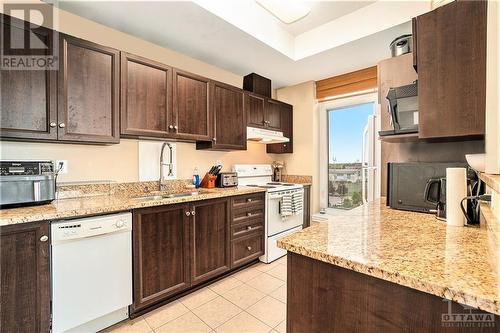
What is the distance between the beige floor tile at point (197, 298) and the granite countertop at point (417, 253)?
1.44m

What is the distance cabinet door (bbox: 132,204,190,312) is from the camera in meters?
1.76

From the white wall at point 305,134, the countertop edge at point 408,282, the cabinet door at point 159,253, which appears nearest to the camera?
the countertop edge at point 408,282

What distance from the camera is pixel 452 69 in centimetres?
120

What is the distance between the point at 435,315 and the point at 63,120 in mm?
2269

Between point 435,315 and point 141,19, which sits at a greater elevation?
point 141,19

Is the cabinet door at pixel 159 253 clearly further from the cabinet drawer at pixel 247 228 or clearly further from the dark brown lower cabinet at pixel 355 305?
the dark brown lower cabinet at pixel 355 305

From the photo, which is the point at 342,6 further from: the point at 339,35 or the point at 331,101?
the point at 331,101

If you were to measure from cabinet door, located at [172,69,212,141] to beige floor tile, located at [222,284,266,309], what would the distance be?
5.14 ft

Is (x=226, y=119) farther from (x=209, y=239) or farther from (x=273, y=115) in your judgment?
(x=209, y=239)

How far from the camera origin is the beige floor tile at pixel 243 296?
79.0 inches

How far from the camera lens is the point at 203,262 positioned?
220 centimetres

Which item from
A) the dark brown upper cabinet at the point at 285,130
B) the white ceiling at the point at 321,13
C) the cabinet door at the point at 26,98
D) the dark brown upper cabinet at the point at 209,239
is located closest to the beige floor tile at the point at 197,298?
the dark brown upper cabinet at the point at 209,239

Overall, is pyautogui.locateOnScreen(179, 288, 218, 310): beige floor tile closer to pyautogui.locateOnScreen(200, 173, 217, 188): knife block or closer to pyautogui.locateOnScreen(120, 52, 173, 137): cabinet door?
pyautogui.locateOnScreen(200, 173, 217, 188): knife block

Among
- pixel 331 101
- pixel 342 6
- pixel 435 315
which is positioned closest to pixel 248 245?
pixel 435 315
